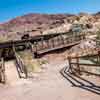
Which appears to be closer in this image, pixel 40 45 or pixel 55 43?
pixel 40 45

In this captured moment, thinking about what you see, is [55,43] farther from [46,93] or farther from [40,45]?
[46,93]

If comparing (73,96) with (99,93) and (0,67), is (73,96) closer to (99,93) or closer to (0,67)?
(99,93)

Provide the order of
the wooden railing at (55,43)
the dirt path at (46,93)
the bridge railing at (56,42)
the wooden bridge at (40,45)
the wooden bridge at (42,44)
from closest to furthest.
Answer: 1. the dirt path at (46,93)
2. the wooden bridge at (40,45)
3. the wooden bridge at (42,44)
4. the wooden railing at (55,43)
5. the bridge railing at (56,42)

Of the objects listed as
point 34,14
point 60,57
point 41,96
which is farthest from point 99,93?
point 34,14

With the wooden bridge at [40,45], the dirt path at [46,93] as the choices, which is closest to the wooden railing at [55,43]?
the wooden bridge at [40,45]

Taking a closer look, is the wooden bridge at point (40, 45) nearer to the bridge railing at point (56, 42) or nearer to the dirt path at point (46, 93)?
the bridge railing at point (56, 42)

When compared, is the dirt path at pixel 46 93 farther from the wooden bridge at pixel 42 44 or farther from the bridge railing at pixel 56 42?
the bridge railing at pixel 56 42

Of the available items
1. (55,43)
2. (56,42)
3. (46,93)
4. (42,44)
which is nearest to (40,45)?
(42,44)

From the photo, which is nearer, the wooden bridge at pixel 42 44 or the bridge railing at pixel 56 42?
the wooden bridge at pixel 42 44

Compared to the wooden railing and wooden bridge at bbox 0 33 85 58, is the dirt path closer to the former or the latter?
wooden bridge at bbox 0 33 85 58

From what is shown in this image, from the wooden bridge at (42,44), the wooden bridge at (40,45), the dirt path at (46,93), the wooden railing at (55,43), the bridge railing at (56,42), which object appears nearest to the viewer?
the dirt path at (46,93)

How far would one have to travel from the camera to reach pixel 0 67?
50.8 ft

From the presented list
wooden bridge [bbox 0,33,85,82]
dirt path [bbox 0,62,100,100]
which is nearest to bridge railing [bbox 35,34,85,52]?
wooden bridge [bbox 0,33,85,82]

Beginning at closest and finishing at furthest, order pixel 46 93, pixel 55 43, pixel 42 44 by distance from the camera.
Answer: pixel 46 93
pixel 42 44
pixel 55 43
